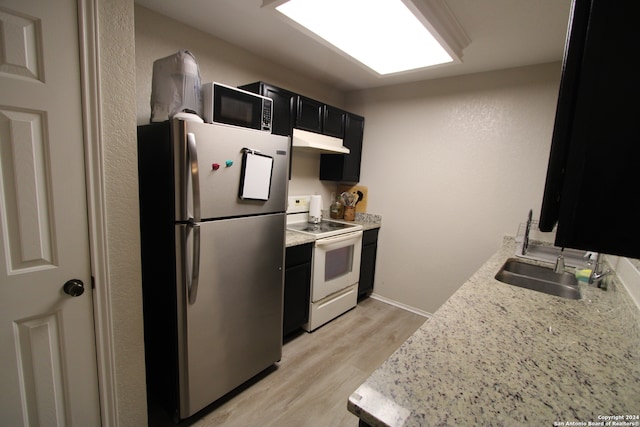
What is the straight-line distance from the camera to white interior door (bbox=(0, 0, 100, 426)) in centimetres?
95

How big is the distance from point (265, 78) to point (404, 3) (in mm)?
1511

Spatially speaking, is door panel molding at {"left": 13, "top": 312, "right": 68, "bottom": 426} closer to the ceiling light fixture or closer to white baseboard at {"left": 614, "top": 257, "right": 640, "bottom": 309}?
the ceiling light fixture

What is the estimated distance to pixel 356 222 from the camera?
331 cm

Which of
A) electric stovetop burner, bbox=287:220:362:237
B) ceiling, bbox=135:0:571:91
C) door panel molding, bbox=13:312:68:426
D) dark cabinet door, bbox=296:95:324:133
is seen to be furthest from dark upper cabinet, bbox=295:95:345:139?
door panel molding, bbox=13:312:68:426

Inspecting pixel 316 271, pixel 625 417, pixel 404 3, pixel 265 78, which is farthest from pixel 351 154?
pixel 625 417

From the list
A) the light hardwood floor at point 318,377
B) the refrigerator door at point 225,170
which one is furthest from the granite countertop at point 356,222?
the light hardwood floor at point 318,377

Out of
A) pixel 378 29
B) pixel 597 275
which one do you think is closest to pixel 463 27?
Result: pixel 378 29

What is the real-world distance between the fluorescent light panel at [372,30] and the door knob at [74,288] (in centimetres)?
164

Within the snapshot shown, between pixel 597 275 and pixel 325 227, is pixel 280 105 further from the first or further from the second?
pixel 597 275

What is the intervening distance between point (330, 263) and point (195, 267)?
1.43 m

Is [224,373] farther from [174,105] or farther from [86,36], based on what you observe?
[86,36]

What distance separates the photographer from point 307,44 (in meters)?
2.21

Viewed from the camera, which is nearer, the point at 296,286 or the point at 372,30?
the point at 372,30

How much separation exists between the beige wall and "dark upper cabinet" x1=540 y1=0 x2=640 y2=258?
94.1 inches
